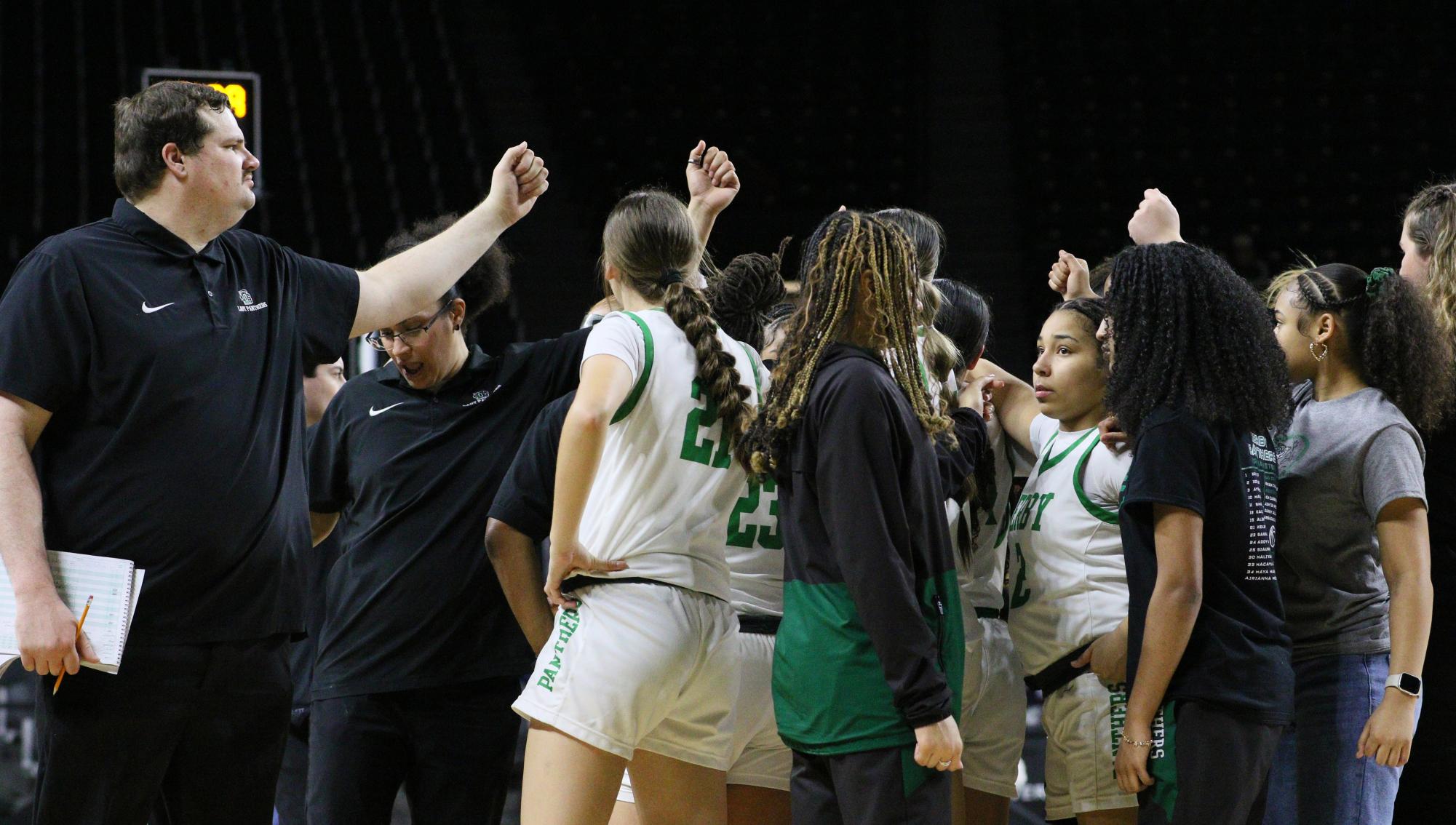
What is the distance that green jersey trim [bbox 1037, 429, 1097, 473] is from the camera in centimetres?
270

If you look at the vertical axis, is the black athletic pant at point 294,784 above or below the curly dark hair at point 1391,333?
below

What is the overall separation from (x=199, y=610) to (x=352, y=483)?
725 millimetres

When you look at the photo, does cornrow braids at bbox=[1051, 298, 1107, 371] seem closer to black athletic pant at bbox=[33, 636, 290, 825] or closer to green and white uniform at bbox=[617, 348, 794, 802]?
green and white uniform at bbox=[617, 348, 794, 802]

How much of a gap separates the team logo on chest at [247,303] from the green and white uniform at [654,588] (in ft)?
1.89

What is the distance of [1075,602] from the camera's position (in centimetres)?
260

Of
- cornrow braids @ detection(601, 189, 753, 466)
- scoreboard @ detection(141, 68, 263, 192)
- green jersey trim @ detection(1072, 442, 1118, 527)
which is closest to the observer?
cornrow braids @ detection(601, 189, 753, 466)

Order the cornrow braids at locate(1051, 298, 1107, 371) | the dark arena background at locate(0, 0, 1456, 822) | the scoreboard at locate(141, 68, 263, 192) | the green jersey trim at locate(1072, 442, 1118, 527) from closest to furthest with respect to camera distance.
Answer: the green jersey trim at locate(1072, 442, 1118, 527), the cornrow braids at locate(1051, 298, 1107, 371), the scoreboard at locate(141, 68, 263, 192), the dark arena background at locate(0, 0, 1456, 822)

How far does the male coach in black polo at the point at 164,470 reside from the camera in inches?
77.7

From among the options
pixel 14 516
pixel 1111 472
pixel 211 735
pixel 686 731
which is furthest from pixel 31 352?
pixel 1111 472

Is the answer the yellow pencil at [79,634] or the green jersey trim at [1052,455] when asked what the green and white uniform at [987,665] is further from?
the yellow pencil at [79,634]

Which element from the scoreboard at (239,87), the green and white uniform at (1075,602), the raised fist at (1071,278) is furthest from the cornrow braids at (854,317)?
the scoreboard at (239,87)

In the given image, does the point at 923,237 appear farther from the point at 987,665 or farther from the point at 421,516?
the point at 421,516

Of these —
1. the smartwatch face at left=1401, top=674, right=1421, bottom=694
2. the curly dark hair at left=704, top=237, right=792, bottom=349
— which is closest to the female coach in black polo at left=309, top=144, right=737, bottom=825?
the curly dark hair at left=704, top=237, right=792, bottom=349

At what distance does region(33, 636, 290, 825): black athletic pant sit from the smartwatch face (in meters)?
2.03
